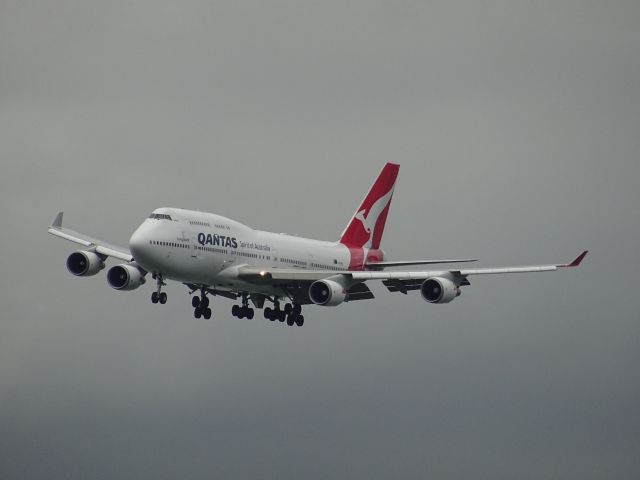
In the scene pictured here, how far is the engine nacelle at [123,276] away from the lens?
110875 mm

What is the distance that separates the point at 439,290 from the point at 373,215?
2174 centimetres

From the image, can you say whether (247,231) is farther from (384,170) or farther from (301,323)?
(384,170)

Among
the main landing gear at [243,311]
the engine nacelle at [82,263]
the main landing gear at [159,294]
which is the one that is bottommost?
the main landing gear at [159,294]

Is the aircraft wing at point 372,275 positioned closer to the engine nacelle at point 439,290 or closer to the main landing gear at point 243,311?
the engine nacelle at point 439,290

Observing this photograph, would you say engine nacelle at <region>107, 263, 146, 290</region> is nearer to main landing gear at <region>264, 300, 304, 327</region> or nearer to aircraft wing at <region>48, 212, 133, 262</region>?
aircraft wing at <region>48, 212, 133, 262</region>

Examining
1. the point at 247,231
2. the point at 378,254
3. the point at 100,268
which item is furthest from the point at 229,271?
the point at 378,254

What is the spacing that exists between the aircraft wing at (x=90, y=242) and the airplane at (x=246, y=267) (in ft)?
0.24

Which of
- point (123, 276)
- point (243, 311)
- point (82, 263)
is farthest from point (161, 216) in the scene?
point (243, 311)

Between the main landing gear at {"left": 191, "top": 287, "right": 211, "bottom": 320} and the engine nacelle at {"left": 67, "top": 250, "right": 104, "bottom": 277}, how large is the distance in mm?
7610

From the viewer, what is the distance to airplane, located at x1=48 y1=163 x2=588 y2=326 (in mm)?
104625

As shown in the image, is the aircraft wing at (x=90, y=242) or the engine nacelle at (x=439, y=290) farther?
the aircraft wing at (x=90, y=242)

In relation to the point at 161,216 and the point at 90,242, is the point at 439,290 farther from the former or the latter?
the point at 90,242

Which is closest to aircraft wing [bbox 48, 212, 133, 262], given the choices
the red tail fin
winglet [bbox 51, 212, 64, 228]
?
winglet [bbox 51, 212, 64, 228]

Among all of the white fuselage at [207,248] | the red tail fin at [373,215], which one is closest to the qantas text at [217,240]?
the white fuselage at [207,248]
